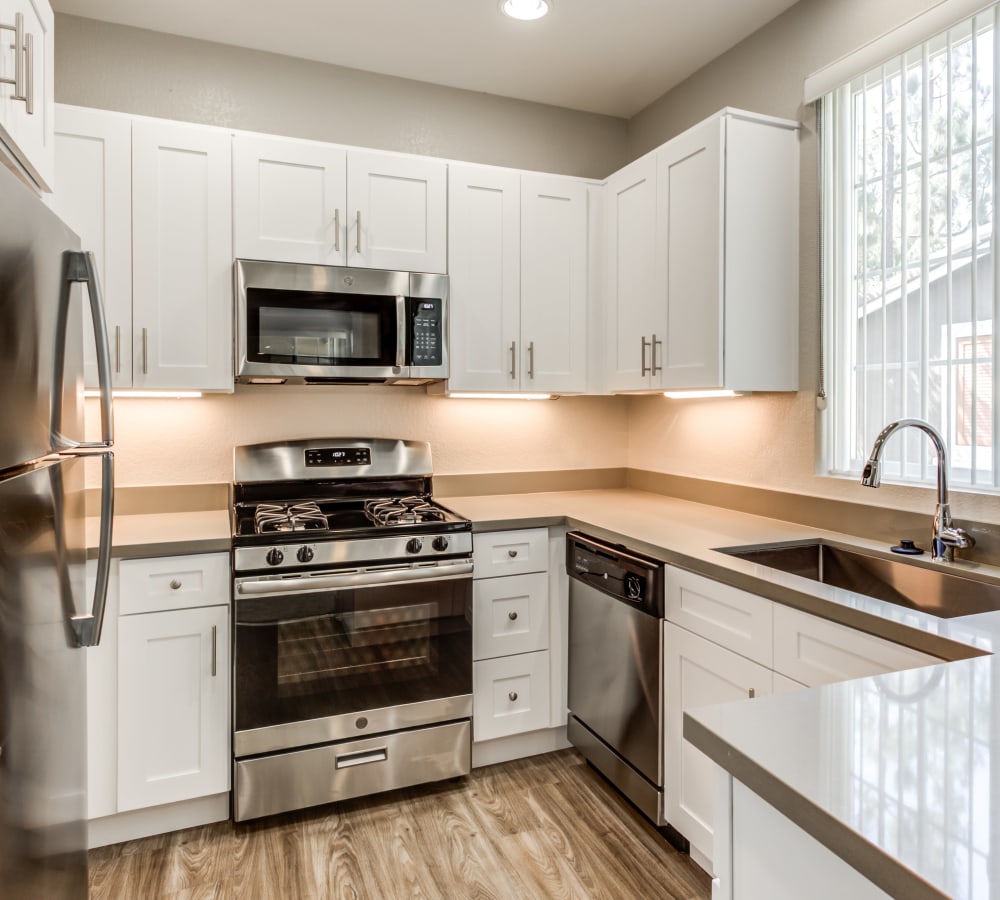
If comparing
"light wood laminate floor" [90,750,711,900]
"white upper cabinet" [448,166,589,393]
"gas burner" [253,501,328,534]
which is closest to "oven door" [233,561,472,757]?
"gas burner" [253,501,328,534]

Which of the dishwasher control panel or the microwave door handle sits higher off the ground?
the microwave door handle

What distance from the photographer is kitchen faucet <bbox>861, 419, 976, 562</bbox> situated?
5.54 feet

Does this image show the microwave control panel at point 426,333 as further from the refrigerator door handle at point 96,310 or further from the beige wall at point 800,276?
the refrigerator door handle at point 96,310

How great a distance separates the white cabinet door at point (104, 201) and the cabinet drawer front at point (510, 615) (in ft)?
→ 4.57

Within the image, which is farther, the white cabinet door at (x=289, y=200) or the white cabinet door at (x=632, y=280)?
the white cabinet door at (x=632, y=280)

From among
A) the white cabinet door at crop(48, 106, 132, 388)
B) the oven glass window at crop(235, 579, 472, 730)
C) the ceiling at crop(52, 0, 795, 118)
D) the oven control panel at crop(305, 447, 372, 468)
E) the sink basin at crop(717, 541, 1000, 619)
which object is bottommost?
the oven glass window at crop(235, 579, 472, 730)

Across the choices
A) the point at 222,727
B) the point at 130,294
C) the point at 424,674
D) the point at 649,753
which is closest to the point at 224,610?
the point at 222,727

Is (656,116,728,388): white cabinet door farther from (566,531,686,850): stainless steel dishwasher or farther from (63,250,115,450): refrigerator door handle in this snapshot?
(63,250,115,450): refrigerator door handle

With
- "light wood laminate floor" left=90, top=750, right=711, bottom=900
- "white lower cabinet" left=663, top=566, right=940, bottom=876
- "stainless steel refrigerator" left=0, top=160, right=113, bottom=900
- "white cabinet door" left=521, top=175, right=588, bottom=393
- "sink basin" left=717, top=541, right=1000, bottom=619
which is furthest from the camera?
"white cabinet door" left=521, top=175, right=588, bottom=393

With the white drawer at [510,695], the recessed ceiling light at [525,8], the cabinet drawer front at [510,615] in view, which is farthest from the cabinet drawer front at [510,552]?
the recessed ceiling light at [525,8]

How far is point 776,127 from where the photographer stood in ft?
7.45

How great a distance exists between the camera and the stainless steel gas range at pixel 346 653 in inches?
82.0

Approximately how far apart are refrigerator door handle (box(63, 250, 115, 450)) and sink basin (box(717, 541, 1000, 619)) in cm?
156

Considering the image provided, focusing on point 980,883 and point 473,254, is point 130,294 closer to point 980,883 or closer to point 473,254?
point 473,254
